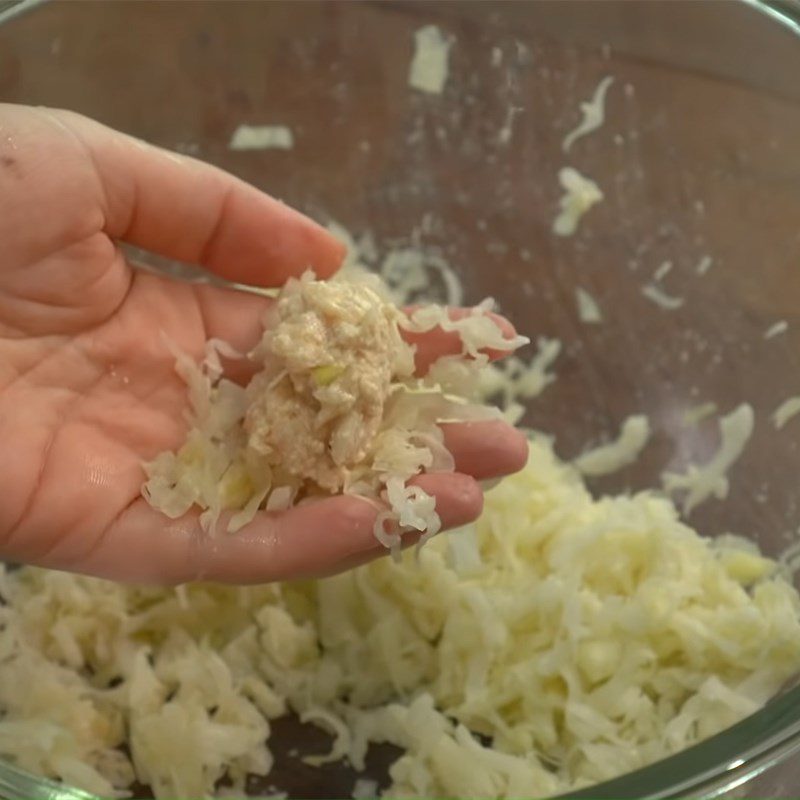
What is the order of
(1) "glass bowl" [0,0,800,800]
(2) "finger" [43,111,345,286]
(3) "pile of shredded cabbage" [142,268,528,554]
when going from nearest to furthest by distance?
1. (3) "pile of shredded cabbage" [142,268,528,554]
2. (2) "finger" [43,111,345,286]
3. (1) "glass bowl" [0,0,800,800]

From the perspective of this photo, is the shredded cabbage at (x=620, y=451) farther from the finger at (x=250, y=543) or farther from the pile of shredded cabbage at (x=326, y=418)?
the finger at (x=250, y=543)

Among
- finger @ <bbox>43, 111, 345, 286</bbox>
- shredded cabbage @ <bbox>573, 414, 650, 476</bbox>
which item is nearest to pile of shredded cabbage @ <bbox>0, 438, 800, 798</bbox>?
shredded cabbage @ <bbox>573, 414, 650, 476</bbox>

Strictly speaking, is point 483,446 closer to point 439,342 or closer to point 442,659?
point 439,342

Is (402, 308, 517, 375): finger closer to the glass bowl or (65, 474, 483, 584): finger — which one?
(65, 474, 483, 584): finger

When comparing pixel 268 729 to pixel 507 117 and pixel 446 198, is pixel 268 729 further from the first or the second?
pixel 507 117

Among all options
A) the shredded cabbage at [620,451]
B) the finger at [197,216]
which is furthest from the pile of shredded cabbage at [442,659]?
the finger at [197,216]
